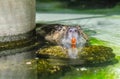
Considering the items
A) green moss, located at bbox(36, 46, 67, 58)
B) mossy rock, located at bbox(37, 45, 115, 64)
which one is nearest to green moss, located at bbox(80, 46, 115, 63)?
mossy rock, located at bbox(37, 45, 115, 64)

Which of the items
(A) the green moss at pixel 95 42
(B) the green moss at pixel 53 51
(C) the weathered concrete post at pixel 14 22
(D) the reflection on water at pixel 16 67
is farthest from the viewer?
(A) the green moss at pixel 95 42

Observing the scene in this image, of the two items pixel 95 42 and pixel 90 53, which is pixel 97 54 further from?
pixel 95 42

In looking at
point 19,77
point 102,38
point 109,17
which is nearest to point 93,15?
point 109,17

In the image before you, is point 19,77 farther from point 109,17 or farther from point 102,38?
point 109,17

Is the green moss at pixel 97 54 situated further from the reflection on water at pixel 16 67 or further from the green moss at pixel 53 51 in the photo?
the reflection on water at pixel 16 67

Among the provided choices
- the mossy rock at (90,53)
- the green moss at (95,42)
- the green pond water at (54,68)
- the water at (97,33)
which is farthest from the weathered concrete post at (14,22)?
the water at (97,33)

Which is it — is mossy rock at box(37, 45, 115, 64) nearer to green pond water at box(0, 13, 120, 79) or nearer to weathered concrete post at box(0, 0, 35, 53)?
green pond water at box(0, 13, 120, 79)

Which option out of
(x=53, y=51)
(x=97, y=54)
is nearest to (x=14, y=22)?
(x=53, y=51)
